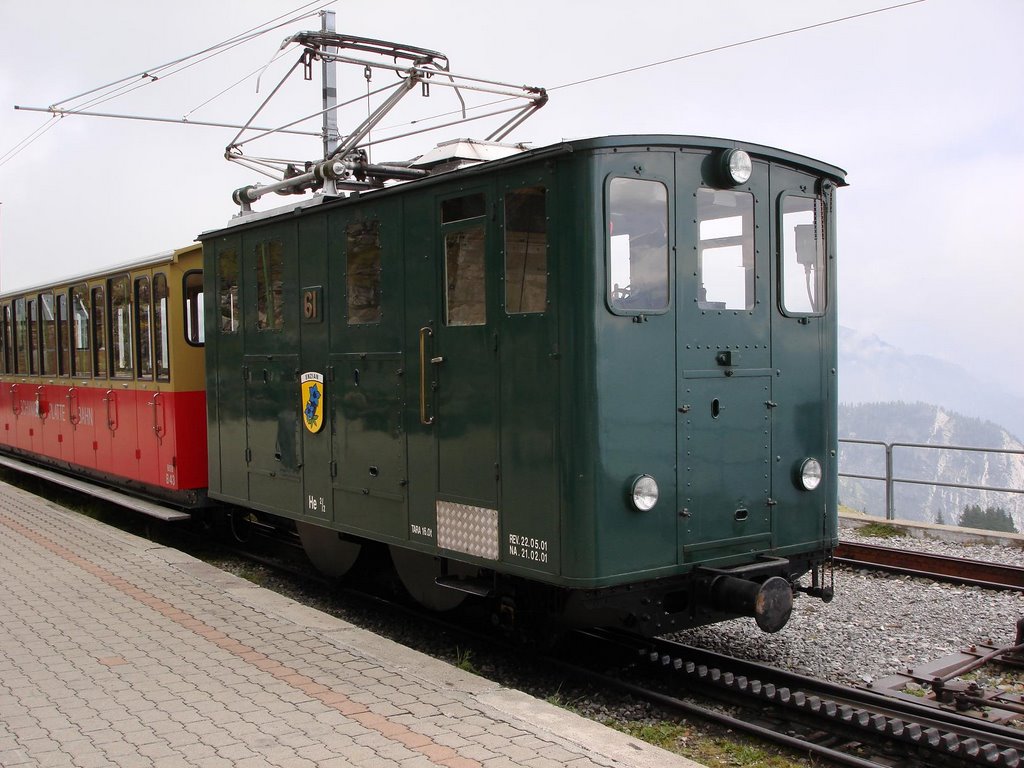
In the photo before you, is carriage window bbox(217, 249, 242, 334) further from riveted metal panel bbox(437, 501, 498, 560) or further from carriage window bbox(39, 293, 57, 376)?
carriage window bbox(39, 293, 57, 376)

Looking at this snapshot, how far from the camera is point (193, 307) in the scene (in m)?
10.1

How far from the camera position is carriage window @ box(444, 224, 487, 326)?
5.92m

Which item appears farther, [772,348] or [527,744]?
[772,348]

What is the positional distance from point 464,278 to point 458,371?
57cm

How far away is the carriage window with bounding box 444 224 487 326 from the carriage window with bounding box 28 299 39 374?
1046cm

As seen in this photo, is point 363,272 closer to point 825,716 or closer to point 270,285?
point 270,285

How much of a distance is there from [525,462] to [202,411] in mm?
5535

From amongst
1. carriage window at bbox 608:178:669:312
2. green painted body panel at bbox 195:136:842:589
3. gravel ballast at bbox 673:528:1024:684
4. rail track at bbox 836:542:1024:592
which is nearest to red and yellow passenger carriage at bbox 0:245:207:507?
green painted body panel at bbox 195:136:842:589

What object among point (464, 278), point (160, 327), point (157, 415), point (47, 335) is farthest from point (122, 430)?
point (464, 278)

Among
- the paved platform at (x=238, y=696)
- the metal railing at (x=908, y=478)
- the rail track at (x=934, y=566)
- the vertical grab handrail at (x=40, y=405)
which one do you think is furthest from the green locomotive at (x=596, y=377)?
the vertical grab handrail at (x=40, y=405)

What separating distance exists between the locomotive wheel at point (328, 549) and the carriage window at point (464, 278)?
2.43 metres

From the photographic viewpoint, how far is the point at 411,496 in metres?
6.52

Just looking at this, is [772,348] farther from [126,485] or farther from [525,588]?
[126,485]

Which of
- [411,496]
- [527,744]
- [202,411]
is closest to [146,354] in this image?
[202,411]
